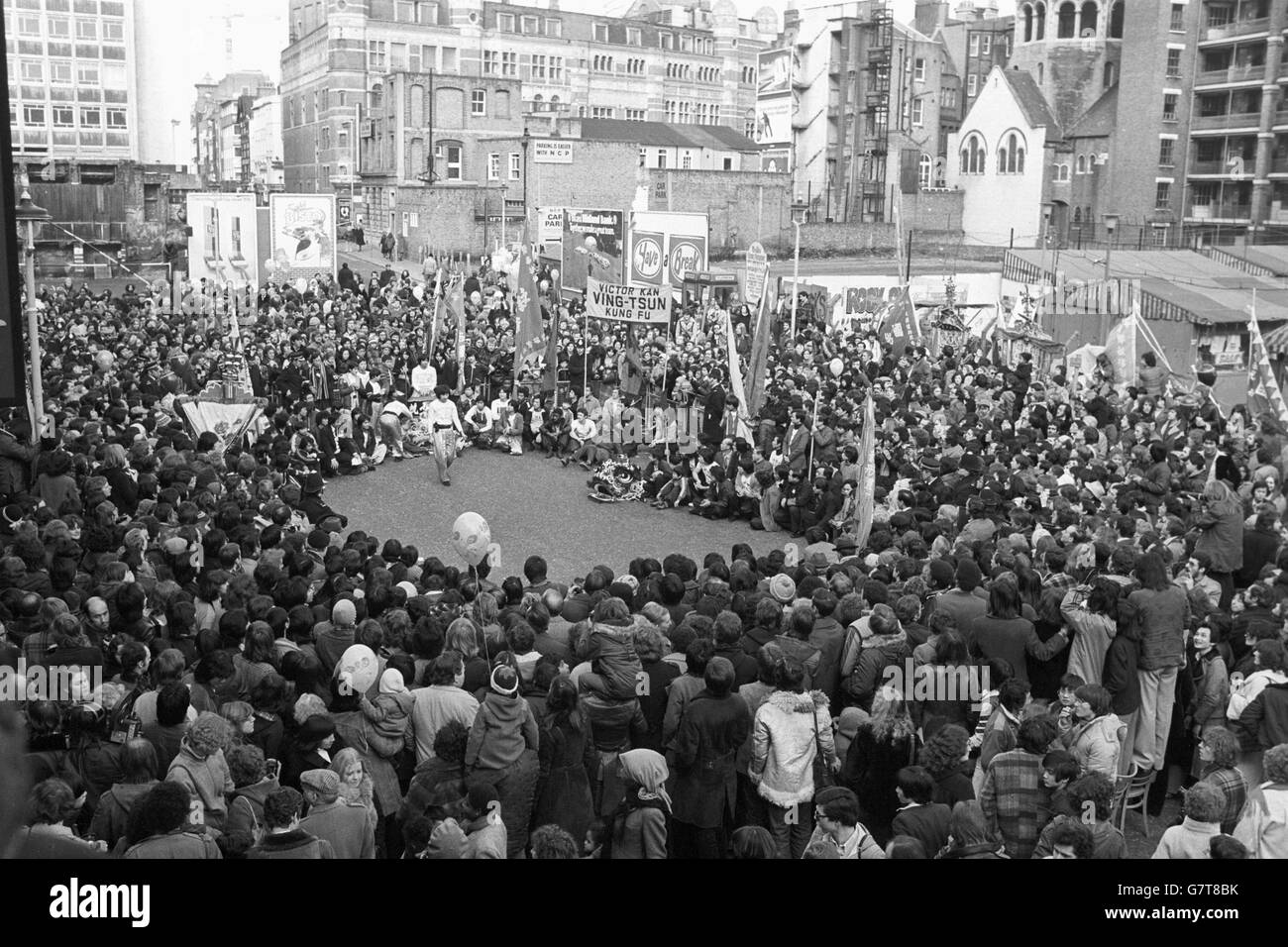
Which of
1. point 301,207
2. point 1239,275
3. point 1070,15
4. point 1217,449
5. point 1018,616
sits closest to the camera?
point 1018,616

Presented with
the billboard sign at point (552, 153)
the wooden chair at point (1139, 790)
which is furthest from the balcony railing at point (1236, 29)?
the wooden chair at point (1139, 790)

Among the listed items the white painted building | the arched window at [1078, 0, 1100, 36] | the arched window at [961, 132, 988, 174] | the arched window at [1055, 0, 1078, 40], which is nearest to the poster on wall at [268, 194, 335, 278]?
the white painted building

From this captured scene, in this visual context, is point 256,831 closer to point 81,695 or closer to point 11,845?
point 81,695

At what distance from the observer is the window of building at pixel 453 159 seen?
65.8 meters

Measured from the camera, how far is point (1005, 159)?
6394 centimetres

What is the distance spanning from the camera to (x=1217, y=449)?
590 inches

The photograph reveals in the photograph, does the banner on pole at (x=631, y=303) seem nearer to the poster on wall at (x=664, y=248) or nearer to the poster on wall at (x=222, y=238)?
the poster on wall at (x=664, y=248)

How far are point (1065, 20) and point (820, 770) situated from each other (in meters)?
67.6

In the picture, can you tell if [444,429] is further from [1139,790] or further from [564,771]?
[564,771]

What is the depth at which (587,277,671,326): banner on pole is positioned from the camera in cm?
2191

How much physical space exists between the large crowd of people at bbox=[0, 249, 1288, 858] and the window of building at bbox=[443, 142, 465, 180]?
175 ft

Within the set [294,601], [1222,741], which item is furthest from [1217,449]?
[294,601]

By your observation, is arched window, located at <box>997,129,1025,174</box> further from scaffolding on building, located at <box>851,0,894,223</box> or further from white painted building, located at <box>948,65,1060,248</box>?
scaffolding on building, located at <box>851,0,894,223</box>

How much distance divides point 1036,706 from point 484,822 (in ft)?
9.96
